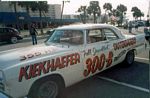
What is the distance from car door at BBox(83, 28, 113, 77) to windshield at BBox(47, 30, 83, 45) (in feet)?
0.72

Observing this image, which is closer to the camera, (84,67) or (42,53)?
(42,53)

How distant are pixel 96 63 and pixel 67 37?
3.48 ft

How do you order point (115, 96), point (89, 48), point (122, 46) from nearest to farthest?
point (115, 96) → point (89, 48) → point (122, 46)

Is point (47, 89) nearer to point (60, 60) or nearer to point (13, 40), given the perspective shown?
point (60, 60)

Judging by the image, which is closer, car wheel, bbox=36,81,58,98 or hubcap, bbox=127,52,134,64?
car wheel, bbox=36,81,58,98

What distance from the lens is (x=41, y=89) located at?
3.98 meters

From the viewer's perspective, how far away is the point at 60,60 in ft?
13.4

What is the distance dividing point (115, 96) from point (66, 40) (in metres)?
1.91

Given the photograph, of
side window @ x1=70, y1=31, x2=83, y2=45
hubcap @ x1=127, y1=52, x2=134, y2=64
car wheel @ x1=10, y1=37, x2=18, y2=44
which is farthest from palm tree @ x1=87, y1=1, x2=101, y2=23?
side window @ x1=70, y1=31, x2=83, y2=45

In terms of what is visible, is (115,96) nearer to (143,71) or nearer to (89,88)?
(89,88)

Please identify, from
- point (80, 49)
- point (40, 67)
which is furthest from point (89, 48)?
point (40, 67)

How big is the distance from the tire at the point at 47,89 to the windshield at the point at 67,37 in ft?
4.08

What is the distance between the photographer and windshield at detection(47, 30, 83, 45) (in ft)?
16.2

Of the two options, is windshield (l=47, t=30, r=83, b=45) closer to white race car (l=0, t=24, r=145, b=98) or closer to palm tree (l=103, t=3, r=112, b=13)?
white race car (l=0, t=24, r=145, b=98)
